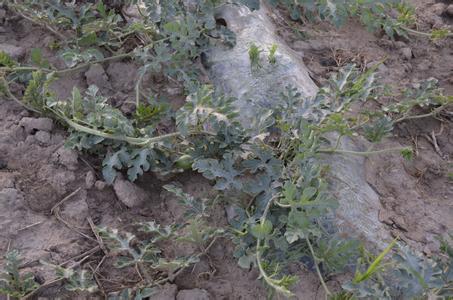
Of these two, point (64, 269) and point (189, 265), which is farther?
point (189, 265)

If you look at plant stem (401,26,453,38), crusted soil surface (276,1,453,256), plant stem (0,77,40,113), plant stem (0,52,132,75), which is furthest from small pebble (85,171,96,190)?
plant stem (401,26,453,38)

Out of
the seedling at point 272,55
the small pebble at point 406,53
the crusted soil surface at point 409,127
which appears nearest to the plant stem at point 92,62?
the seedling at point 272,55

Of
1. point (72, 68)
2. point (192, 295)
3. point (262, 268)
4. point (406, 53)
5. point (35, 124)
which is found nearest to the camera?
point (262, 268)

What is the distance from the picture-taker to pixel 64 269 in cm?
243

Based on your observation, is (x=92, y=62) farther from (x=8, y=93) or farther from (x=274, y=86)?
(x=274, y=86)

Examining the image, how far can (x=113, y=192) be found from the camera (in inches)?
112

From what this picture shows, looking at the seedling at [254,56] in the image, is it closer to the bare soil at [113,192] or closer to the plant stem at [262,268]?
the bare soil at [113,192]

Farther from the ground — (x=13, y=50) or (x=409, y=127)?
(x=13, y=50)

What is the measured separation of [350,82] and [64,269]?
1807 millimetres

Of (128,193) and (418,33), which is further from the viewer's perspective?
(418,33)

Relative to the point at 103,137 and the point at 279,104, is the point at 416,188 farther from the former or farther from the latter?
the point at 103,137

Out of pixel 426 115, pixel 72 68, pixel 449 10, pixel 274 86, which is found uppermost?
pixel 72 68

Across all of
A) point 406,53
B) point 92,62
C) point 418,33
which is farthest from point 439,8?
point 92,62

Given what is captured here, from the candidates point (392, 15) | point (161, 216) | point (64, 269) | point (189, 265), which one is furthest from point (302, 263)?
point (392, 15)
